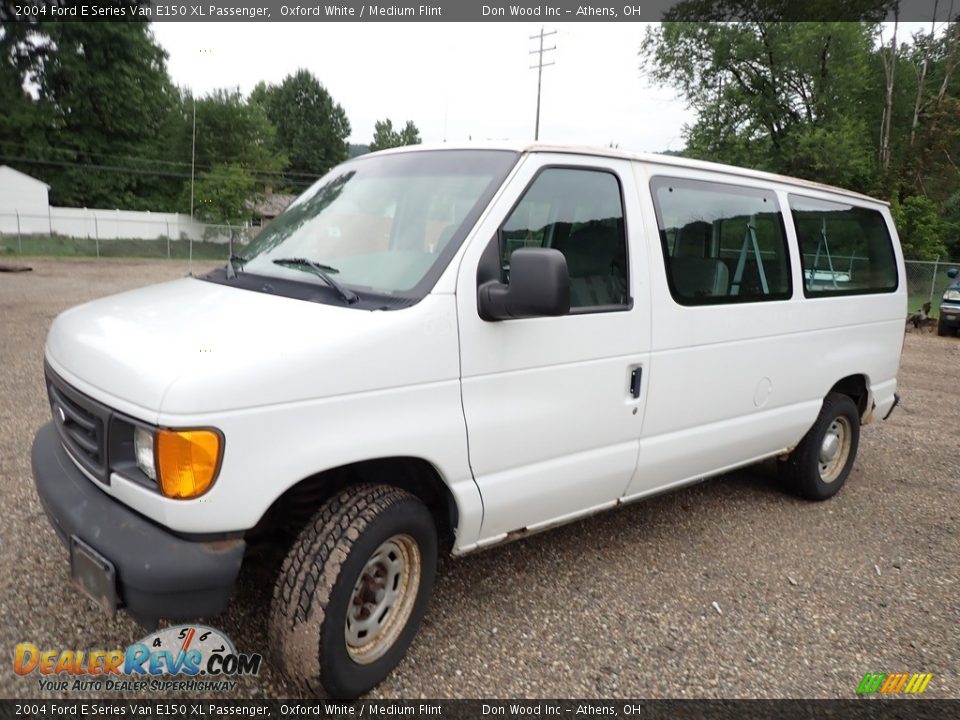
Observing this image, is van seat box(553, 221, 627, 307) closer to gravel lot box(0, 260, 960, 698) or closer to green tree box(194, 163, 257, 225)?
gravel lot box(0, 260, 960, 698)

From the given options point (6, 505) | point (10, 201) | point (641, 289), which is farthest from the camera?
point (10, 201)

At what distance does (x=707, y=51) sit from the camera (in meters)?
30.5

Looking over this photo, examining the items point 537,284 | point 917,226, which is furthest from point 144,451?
point 917,226

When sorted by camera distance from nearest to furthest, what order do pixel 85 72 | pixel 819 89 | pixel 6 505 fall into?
pixel 6 505 < pixel 819 89 < pixel 85 72

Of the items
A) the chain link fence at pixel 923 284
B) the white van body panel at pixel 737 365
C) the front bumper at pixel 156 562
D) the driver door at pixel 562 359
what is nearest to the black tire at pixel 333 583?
the front bumper at pixel 156 562

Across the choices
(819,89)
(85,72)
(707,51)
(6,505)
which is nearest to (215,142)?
(85,72)

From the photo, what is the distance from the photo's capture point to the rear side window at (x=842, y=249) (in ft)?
14.4

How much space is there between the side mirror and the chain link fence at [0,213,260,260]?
2330 centimetres

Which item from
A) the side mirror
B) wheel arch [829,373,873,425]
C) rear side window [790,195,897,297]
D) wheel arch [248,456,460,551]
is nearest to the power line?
rear side window [790,195,897,297]

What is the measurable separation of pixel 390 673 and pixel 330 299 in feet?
4.96

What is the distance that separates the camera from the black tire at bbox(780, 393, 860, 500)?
4.68 m

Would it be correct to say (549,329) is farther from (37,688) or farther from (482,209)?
(37,688)

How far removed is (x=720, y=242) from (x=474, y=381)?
6.20ft

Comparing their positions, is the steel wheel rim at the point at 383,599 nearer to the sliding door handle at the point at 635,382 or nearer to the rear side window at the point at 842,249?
the sliding door handle at the point at 635,382
